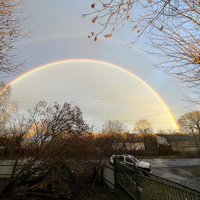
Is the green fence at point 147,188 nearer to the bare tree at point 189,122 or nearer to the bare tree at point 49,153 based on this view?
the bare tree at point 49,153

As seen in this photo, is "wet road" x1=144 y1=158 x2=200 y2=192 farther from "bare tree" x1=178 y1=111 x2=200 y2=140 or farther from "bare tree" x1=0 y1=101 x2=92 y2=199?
"bare tree" x1=178 y1=111 x2=200 y2=140

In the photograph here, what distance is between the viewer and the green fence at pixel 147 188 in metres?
2.20

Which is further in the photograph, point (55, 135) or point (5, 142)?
point (5, 142)

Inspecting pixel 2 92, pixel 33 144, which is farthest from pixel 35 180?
pixel 2 92

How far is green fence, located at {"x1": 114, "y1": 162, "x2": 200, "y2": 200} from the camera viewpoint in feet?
7.22

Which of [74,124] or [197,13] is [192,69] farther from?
[74,124]

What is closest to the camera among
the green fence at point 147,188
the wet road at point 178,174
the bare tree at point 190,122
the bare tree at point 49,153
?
the green fence at point 147,188

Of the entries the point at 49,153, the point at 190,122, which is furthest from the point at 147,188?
the point at 190,122

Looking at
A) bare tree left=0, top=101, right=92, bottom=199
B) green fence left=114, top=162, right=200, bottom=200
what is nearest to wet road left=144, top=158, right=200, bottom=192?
green fence left=114, top=162, right=200, bottom=200

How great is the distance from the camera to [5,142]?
6.32 m

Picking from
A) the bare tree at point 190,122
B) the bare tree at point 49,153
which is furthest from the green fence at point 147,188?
the bare tree at point 190,122

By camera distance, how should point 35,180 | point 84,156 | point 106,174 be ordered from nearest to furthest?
1. point 35,180
2. point 84,156
3. point 106,174

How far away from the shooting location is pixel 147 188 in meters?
3.39

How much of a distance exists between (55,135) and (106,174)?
11.7ft
